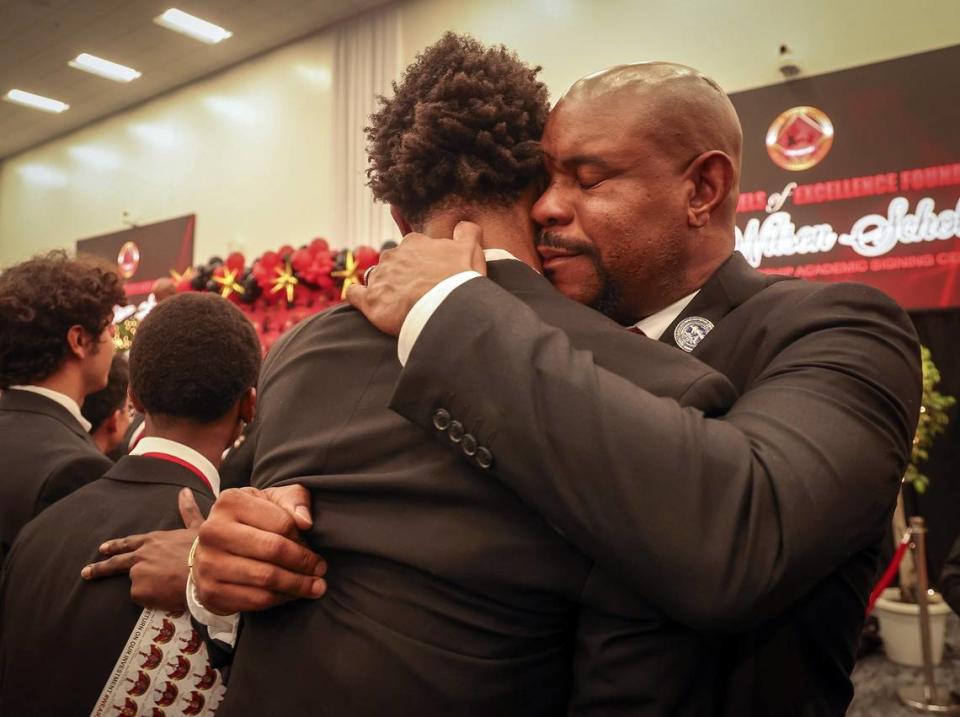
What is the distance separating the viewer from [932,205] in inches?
195

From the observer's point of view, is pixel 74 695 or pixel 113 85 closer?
pixel 74 695

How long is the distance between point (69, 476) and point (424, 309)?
1318 mm

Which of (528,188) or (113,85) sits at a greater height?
(113,85)

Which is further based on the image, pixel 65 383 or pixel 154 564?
pixel 65 383

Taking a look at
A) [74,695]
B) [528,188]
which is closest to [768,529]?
[528,188]

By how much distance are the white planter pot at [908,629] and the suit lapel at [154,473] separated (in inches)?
168

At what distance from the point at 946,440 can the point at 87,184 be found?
1141 cm

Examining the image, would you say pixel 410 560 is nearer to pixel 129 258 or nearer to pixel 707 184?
pixel 707 184

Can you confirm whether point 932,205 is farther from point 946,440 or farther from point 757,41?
point 757,41

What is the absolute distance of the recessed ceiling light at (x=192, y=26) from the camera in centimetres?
851

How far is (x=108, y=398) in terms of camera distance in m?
2.88

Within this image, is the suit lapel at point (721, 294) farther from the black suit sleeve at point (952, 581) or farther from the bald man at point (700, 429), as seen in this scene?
the black suit sleeve at point (952, 581)

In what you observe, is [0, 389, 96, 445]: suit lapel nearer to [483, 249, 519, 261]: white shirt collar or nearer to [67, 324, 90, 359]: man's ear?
[67, 324, 90, 359]: man's ear

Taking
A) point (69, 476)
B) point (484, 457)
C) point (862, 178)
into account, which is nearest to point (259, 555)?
point (484, 457)
